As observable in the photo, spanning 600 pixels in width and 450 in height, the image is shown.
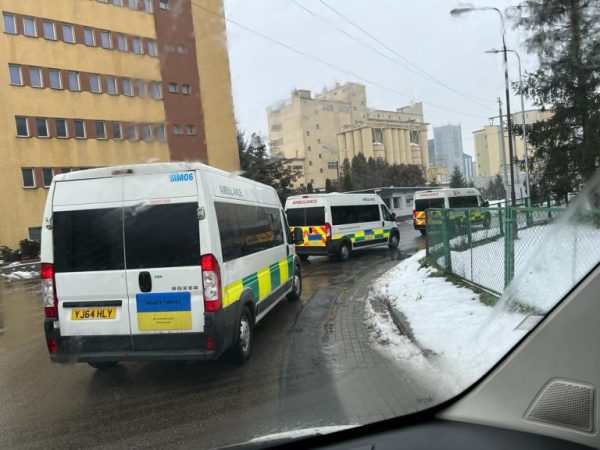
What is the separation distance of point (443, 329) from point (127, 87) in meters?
3.62

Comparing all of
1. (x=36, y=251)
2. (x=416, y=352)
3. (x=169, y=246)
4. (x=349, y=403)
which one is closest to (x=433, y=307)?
(x=416, y=352)

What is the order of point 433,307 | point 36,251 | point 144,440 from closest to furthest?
point 144,440 → point 36,251 → point 433,307

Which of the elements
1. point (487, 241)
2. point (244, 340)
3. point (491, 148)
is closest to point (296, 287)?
point (487, 241)

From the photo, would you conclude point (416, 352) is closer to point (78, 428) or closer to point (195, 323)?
point (195, 323)

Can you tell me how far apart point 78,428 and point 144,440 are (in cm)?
65

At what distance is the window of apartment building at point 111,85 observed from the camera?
2.65 metres

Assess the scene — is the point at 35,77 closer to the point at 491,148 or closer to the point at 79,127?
the point at 79,127

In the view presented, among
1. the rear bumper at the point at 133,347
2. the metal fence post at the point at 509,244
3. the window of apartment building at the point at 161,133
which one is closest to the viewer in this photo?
the window of apartment building at the point at 161,133

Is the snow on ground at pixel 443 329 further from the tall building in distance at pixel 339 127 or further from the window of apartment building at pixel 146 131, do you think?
the window of apartment building at pixel 146 131

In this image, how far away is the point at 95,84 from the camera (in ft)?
8.75

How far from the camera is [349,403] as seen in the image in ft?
10.8

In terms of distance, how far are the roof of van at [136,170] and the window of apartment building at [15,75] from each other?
2.46 ft

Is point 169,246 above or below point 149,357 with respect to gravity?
above

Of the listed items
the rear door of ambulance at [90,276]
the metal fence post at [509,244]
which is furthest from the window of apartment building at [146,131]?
the metal fence post at [509,244]
